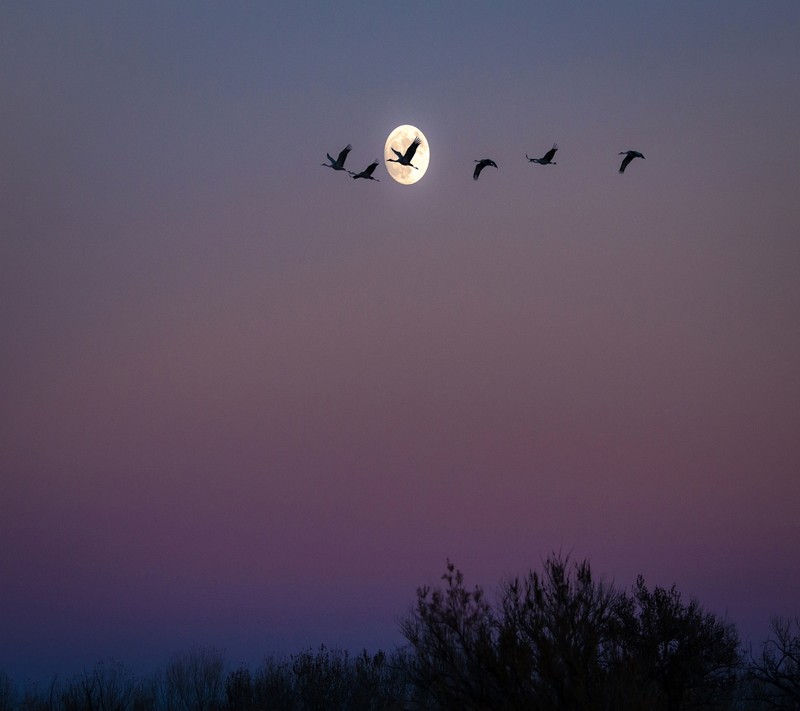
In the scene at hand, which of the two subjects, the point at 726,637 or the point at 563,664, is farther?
the point at 726,637

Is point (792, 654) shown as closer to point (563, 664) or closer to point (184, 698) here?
point (563, 664)

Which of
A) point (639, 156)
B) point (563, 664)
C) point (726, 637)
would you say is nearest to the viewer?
point (563, 664)

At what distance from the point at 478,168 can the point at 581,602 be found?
14.2m

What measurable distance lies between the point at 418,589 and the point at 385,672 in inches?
1276

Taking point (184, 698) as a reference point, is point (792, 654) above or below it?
below

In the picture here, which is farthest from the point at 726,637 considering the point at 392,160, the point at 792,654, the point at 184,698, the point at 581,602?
the point at 184,698

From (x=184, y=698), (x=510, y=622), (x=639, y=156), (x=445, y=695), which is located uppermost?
(x=639, y=156)

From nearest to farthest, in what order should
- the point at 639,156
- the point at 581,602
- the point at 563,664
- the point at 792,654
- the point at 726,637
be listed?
the point at 563,664, the point at 581,602, the point at 639,156, the point at 792,654, the point at 726,637

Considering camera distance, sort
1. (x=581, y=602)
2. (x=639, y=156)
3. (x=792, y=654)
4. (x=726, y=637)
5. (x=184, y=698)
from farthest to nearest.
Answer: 1. (x=184, y=698)
2. (x=726, y=637)
3. (x=792, y=654)
4. (x=639, y=156)
5. (x=581, y=602)

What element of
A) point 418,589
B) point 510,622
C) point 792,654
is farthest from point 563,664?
point 792,654

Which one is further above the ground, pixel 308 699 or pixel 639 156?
pixel 639 156

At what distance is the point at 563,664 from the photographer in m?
21.3

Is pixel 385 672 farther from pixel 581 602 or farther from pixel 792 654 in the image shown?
pixel 581 602

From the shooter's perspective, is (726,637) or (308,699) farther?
(308,699)
